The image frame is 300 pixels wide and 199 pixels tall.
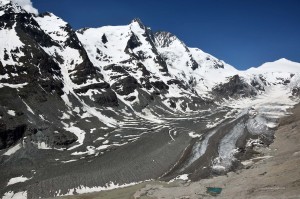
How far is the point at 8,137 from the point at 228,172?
236 ft

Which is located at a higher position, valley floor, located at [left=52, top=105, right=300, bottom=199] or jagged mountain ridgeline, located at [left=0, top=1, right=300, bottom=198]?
jagged mountain ridgeline, located at [left=0, top=1, right=300, bottom=198]

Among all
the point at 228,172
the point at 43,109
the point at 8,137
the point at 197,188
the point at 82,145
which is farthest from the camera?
the point at 43,109

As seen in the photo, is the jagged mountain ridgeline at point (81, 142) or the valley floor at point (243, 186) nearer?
the valley floor at point (243, 186)

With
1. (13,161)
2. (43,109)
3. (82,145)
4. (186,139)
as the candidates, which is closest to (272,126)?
(186,139)

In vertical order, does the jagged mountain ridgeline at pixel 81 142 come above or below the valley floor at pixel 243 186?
above

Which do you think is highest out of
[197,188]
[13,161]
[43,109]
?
[43,109]

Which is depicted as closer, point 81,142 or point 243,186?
point 243,186

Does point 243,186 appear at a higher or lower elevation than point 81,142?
lower

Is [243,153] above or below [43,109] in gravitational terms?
below

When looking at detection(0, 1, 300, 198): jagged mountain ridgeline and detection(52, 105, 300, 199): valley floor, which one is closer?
detection(52, 105, 300, 199): valley floor

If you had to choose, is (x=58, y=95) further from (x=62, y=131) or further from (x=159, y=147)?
(x=159, y=147)

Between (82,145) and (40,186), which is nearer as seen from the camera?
(40,186)

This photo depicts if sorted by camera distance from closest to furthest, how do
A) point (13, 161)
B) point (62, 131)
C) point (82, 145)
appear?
point (13, 161) < point (82, 145) < point (62, 131)

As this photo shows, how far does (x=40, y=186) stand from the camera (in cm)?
9181
